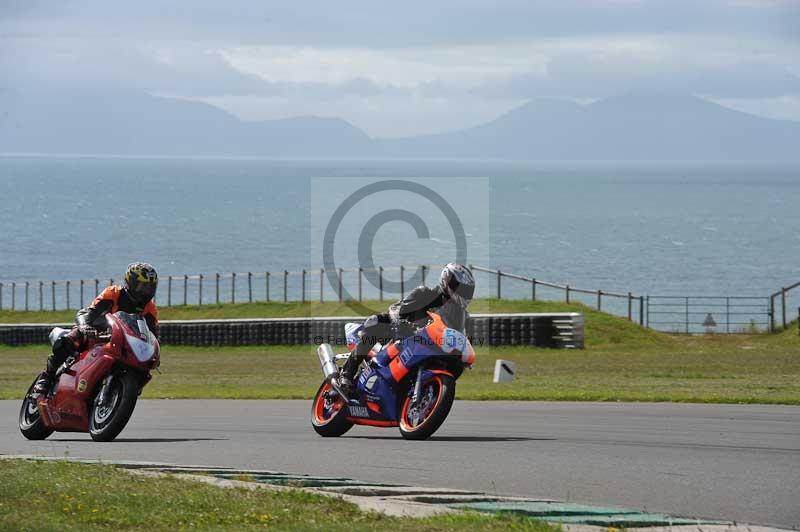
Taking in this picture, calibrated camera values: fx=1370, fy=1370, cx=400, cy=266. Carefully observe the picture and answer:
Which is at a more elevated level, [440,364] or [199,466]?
[440,364]

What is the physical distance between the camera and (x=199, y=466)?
1138cm

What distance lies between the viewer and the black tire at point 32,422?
14.1 m

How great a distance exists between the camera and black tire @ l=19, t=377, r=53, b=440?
14070 millimetres

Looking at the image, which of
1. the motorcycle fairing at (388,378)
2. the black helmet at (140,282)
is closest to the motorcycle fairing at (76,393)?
the black helmet at (140,282)

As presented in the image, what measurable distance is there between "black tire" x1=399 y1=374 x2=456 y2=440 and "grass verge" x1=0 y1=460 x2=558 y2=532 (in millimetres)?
3140

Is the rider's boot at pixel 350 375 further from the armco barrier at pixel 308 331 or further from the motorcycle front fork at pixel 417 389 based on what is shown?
the armco barrier at pixel 308 331

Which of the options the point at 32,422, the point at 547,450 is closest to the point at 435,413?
the point at 547,450

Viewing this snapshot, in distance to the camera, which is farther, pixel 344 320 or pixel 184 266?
pixel 184 266

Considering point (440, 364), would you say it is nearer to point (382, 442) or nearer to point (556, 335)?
point (382, 442)

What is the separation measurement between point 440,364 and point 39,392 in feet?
13.9

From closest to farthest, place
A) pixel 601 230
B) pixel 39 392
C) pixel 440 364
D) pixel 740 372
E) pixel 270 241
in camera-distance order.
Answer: pixel 440 364, pixel 39 392, pixel 740 372, pixel 270 241, pixel 601 230

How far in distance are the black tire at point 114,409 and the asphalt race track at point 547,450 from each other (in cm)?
15

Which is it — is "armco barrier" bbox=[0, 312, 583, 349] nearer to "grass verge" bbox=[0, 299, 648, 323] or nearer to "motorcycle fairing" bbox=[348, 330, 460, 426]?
"grass verge" bbox=[0, 299, 648, 323]

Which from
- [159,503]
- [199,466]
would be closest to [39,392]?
[199,466]
